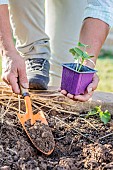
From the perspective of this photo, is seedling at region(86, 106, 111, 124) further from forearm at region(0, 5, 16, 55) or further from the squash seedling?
forearm at region(0, 5, 16, 55)

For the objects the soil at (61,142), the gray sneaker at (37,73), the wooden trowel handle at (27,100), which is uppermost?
the wooden trowel handle at (27,100)

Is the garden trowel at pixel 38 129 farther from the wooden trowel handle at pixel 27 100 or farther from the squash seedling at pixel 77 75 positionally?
the squash seedling at pixel 77 75

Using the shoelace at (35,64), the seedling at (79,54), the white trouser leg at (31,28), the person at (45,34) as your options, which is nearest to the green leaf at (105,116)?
the person at (45,34)

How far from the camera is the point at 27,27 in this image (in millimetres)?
2383

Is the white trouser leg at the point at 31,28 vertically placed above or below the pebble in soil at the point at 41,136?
above

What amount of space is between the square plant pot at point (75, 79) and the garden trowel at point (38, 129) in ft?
0.45

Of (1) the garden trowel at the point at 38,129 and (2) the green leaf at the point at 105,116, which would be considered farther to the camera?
(2) the green leaf at the point at 105,116

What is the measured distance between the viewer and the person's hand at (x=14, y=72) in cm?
176

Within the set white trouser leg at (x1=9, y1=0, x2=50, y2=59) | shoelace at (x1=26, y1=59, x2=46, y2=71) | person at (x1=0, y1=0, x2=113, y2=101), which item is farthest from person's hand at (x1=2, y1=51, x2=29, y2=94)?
white trouser leg at (x1=9, y1=0, x2=50, y2=59)

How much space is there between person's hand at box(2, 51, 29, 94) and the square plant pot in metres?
0.14

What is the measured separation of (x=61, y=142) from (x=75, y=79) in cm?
22

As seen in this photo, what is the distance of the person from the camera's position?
1806 mm

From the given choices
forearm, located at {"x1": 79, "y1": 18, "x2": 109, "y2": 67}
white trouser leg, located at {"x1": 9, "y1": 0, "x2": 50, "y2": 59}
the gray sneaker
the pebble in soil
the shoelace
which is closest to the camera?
the pebble in soil

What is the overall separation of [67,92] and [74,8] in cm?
75
